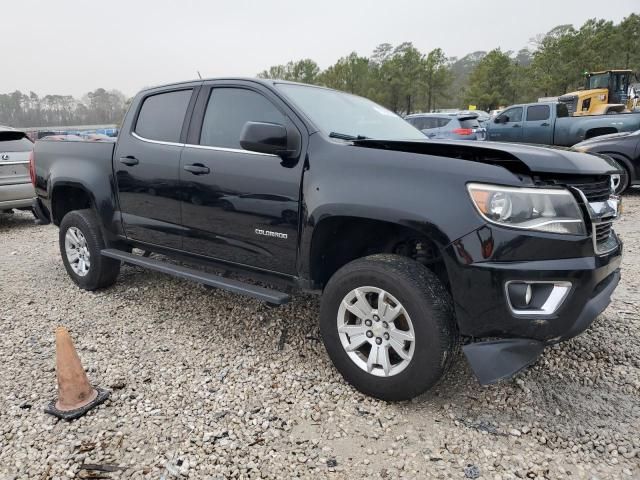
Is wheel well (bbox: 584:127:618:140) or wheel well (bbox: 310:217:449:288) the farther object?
wheel well (bbox: 584:127:618:140)

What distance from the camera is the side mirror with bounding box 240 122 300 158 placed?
109 inches

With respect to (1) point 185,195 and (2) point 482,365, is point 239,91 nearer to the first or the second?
(1) point 185,195

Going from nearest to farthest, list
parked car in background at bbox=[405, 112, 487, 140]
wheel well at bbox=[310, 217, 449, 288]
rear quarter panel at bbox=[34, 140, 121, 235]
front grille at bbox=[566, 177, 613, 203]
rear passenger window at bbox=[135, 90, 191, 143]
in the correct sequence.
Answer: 1. front grille at bbox=[566, 177, 613, 203]
2. wheel well at bbox=[310, 217, 449, 288]
3. rear passenger window at bbox=[135, 90, 191, 143]
4. rear quarter panel at bbox=[34, 140, 121, 235]
5. parked car in background at bbox=[405, 112, 487, 140]

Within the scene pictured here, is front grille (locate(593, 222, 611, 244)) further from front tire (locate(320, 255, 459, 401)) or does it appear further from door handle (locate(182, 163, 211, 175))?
door handle (locate(182, 163, 211, 175))

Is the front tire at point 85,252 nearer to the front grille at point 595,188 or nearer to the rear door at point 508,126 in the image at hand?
the front grille at point 595,188

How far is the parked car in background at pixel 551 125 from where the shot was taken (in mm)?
11617

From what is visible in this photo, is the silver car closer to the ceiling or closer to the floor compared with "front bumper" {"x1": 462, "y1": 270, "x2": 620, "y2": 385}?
closer to the ceiling

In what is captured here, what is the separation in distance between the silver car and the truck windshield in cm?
600

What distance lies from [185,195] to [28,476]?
195 centimetres

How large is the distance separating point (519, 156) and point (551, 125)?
1263 cm

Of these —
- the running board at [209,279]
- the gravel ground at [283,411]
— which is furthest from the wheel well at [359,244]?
the gravel ground at [283,411]

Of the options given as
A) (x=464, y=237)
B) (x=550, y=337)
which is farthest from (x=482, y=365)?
(x=464, y=237)

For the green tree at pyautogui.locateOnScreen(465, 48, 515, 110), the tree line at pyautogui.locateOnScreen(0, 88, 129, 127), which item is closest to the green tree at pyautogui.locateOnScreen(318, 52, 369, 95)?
the green tree at pyautogui.locateOnScreen(465, 48, 515, 110)

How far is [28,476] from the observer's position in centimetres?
218
